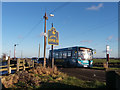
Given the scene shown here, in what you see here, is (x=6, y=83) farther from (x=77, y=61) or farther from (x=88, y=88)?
(x=77, y=61)

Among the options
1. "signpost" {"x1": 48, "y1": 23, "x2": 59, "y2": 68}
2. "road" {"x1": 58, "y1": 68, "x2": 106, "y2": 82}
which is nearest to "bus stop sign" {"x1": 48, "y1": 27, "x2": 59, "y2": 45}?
"signpost" {"x1": 48, "y1": 23, "x2": 59, "y2": 68}

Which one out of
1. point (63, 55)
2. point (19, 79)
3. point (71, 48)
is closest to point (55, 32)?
point (71, 48)

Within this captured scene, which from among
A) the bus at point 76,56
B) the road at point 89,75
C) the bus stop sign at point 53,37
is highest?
the bus stop sign at point 53,37

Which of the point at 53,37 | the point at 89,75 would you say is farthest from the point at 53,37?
the point at 89,75

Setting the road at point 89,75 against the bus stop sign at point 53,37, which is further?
the bus stop sign at point 53,37

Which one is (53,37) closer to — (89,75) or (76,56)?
(76,56)

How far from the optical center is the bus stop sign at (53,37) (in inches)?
545

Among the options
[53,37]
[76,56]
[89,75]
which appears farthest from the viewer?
[76,56]

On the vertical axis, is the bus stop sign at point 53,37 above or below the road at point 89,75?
above

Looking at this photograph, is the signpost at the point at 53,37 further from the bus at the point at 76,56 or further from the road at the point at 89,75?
the bus at the point at 76,56

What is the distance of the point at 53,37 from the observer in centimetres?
1416

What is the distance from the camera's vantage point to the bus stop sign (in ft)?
45.4

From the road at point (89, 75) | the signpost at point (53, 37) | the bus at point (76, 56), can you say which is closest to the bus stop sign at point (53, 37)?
the signpost at point (53, 37)

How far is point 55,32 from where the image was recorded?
14.5 metres
